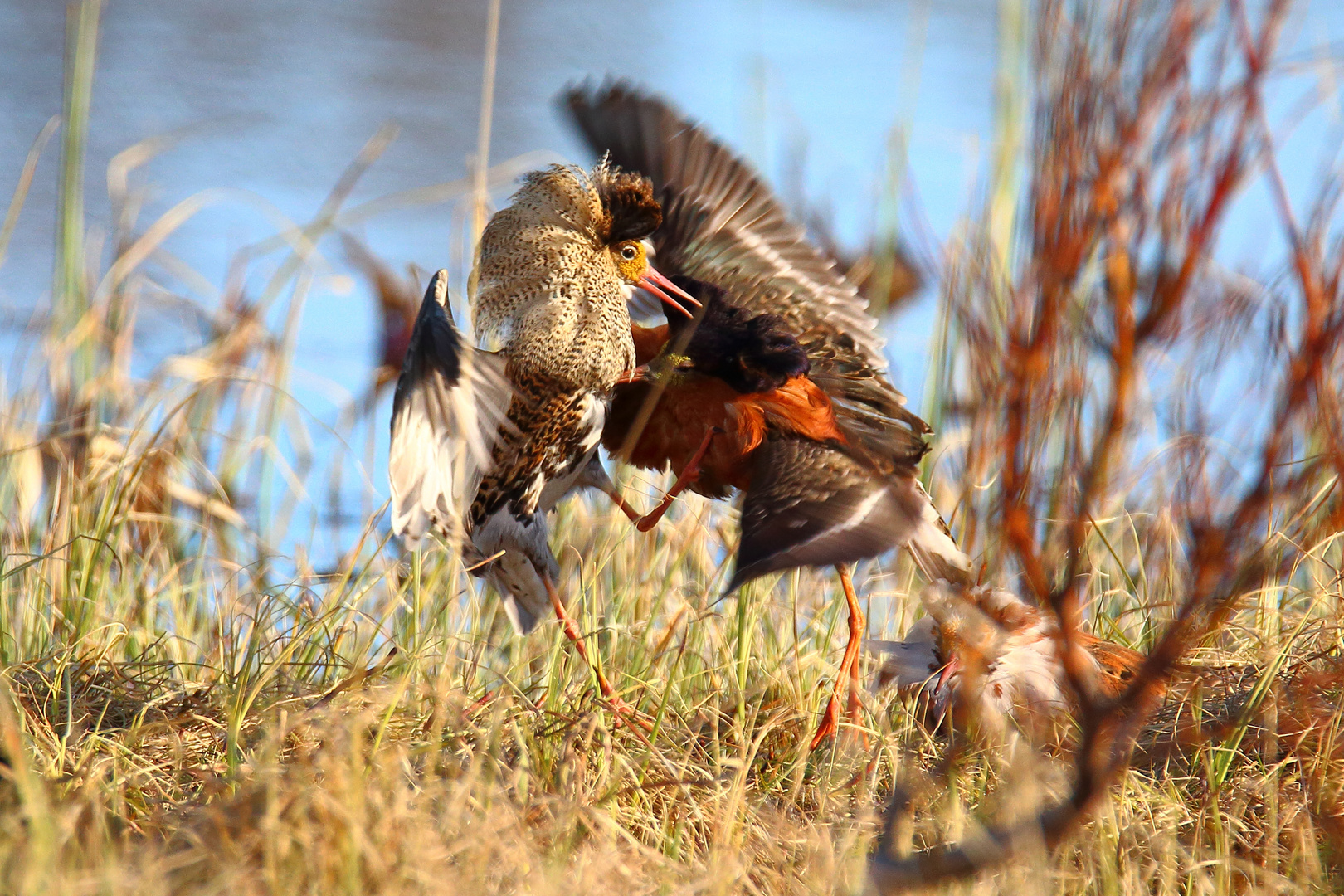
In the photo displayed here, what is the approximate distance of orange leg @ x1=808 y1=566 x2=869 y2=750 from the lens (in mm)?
2963

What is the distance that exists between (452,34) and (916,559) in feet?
38.7

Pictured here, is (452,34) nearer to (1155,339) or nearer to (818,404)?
(818,404)

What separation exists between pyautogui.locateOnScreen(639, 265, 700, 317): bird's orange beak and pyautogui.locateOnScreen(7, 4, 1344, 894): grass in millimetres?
683

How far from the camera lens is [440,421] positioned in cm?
273

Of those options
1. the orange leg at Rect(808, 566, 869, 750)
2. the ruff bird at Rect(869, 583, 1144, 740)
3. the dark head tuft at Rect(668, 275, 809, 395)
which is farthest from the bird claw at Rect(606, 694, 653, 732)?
the dark head tuft at Rect(668, 275, 809, 395)

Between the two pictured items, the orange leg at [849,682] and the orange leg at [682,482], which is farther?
the orange leg at [682,482]

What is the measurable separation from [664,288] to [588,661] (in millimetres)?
938

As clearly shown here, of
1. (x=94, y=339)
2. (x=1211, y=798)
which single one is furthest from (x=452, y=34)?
(x=1211, y=798)

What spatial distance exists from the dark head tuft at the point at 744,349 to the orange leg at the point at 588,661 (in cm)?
63

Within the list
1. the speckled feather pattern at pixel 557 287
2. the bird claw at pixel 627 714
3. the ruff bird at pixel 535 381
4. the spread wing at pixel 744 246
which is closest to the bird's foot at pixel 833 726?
the bird claw at pixel 627 714

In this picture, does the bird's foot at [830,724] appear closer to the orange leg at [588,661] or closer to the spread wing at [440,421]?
the orange leg at [588,661]

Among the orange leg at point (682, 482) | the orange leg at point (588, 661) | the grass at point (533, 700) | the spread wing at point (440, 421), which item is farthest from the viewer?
the orange leg at point (682, 482)

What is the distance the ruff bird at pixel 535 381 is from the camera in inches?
110

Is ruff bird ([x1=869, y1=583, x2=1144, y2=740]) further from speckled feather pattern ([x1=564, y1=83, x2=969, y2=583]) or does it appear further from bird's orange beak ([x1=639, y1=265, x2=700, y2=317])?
bird's orange beak ([x1=639, y1=265, x2=700, y2=317])
